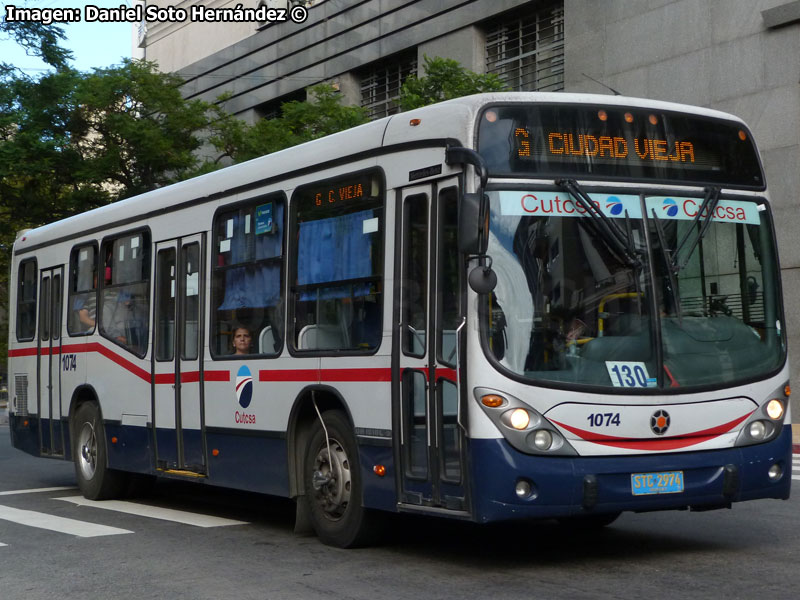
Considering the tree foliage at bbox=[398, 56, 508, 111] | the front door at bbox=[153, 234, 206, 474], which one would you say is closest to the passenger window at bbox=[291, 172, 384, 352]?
the front door at bbox=[153, 234, 206, 474]

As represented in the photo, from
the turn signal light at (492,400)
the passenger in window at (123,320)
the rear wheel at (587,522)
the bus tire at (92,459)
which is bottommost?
the rear wheel at (587,522)

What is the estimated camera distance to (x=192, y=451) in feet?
37.0

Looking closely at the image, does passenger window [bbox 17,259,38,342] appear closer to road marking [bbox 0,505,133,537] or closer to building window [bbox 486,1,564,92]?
road marking [bbox 0,505,133,537]

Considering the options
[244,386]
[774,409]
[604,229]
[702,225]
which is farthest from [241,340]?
[774,409]

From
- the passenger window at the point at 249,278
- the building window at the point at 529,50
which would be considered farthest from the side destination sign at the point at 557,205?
the building window at the point at 529,50

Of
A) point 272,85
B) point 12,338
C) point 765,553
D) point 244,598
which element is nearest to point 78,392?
A: point 12,338

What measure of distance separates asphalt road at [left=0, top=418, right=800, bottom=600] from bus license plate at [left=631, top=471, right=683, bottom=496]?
0.49m

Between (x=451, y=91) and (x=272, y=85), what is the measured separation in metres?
14.6

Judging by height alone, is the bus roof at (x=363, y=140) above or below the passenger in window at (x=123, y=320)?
above

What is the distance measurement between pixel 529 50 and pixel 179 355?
738 inches

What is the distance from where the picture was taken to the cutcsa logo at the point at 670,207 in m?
8.15

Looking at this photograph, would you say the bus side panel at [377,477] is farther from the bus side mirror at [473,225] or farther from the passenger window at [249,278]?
the bus side mirror at [473,225]

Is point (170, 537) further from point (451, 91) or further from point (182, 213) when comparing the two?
point (451, 91)

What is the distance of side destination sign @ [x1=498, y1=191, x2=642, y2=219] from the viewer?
25.7 feet
